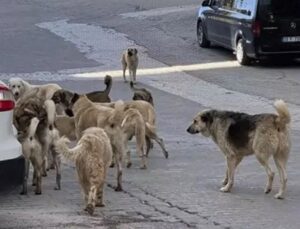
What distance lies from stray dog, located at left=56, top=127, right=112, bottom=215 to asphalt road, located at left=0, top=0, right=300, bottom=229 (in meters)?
0.19

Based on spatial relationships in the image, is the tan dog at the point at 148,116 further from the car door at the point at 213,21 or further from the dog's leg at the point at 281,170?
the car door at the point at 213,21

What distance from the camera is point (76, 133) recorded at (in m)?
10.6

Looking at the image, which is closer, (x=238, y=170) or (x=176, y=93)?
(x=238, y=170)

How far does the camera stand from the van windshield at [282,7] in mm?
20781

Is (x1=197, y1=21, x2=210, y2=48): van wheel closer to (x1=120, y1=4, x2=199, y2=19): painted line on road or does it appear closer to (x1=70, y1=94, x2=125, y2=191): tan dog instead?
(x1=120, y1=4, x2=199, y2=19): painted line on road

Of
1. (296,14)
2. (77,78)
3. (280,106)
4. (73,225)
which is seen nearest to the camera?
(73,225)

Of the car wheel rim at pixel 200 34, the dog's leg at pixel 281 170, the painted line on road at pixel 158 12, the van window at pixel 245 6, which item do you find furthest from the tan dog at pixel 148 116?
the painted line on road at pixel 158 12

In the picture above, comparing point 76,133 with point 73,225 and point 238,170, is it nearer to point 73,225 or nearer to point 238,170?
point 238,170

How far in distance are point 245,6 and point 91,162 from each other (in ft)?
45.3

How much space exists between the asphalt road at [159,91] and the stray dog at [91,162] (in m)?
0.19

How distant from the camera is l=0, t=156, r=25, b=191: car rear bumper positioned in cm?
725

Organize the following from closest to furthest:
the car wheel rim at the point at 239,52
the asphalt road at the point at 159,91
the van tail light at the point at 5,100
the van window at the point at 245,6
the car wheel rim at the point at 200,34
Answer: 1. the van tail light at the point at 5,100
2. the asphalt road at the point at 159,91
3. the van window at the point at 245,6
4. the car wheel rim at the point at 239,52
5. the car wheel rim at the point at 200,34

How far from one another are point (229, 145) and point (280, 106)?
0.84 metres

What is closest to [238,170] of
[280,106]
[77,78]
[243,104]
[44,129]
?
[280,106]
